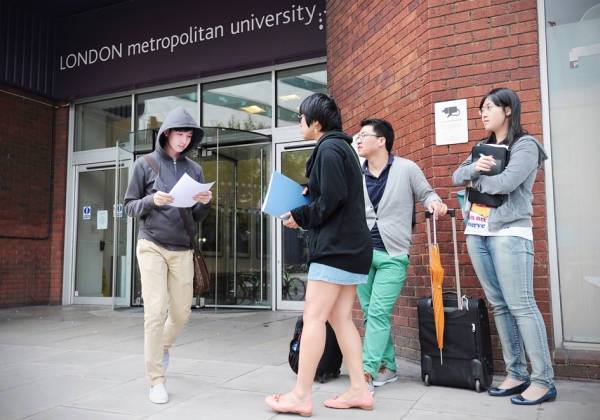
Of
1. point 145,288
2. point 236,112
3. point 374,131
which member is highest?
point 236,112

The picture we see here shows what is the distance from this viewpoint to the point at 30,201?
1041 cm

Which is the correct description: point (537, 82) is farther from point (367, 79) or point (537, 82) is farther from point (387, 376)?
point (387, 376)

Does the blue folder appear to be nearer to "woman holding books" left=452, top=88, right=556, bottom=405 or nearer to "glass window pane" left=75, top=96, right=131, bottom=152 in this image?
"woman holding books" left=452, top=88, right=556, bottom=405

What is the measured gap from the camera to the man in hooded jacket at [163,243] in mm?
3598

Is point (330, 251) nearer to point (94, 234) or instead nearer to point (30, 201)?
point (94, 234)

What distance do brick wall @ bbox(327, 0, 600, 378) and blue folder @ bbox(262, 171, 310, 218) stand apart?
5.58ft

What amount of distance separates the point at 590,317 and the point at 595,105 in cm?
166

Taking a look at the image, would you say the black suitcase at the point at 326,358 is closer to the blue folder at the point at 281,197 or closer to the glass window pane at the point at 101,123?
the blue folder at the point at 281,197

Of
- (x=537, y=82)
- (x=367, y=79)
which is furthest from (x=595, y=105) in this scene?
(x=367, y=79)

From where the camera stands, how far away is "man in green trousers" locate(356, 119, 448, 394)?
3.90 metres

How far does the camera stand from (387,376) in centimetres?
407

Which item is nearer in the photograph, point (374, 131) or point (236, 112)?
point (374, 131)

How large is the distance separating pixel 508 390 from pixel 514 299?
24.3 inches

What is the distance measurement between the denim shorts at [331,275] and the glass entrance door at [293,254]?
5753 mm
